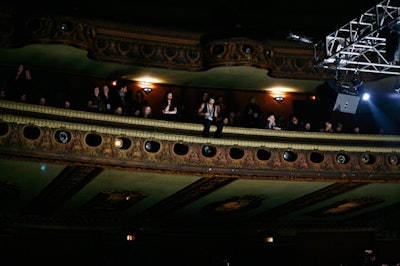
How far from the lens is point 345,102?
12.1 meters

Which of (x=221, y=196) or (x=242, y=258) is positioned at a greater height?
(x=221, y=196)

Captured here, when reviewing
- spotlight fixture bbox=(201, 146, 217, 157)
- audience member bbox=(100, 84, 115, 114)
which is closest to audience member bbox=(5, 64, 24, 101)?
audience member bbox=(100, 84, 115, 114)

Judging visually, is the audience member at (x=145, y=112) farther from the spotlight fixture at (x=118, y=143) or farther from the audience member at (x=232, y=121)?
the audience member at (x=232, y=121)

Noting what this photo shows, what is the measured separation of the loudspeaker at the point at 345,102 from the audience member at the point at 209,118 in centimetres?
264

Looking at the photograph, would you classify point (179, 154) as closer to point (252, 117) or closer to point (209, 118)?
point (209, 118)

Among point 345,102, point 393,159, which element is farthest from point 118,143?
point 393,159

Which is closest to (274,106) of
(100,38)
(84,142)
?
(100,38)

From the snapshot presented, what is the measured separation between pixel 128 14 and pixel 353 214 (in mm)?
8831

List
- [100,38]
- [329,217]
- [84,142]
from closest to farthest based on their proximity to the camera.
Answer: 1. [84,142]
2. [100,38]
3. [329,217]

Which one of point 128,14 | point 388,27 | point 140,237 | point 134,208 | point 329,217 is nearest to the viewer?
point 388,27

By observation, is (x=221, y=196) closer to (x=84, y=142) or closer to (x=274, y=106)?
(x=274, y=106)

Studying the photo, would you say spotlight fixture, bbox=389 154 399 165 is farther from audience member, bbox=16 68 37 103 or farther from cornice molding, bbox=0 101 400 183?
audience member, bbox=16 68 37 103

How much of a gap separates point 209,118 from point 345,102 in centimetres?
305

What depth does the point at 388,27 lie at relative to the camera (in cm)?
938
